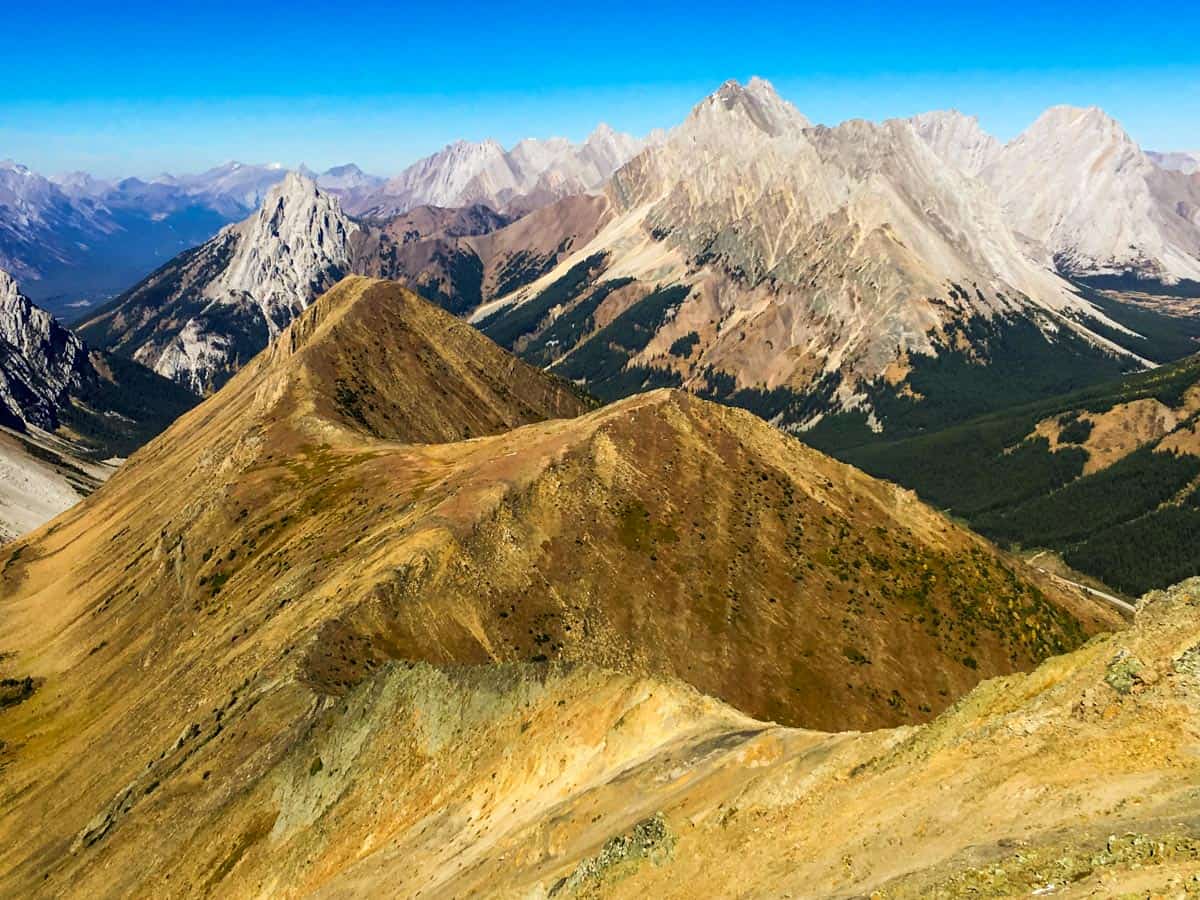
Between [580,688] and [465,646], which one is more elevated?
[580,688]

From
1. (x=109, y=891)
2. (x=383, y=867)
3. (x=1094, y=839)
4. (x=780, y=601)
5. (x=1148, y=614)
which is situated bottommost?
(x=109, y=891)

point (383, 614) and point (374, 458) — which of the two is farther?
point (374, 458)

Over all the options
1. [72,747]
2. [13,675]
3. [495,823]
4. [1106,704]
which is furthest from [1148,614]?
[13,675]

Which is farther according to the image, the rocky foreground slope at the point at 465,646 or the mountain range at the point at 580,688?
the rocky foreground slope at the point at 465,646

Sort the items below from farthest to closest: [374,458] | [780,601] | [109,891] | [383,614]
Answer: [374,458]
[780,601]
[383,614]
[109,891]

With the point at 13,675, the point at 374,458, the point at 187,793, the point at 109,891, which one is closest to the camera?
the point at 109,891

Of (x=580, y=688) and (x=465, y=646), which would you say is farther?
(x=465, y=646)

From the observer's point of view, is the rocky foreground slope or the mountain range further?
the rocky foreground slope

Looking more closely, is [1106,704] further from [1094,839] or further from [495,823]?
[495,823]
